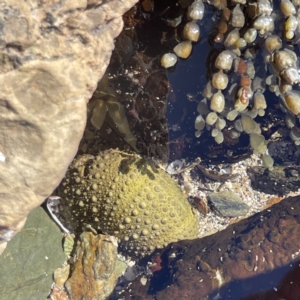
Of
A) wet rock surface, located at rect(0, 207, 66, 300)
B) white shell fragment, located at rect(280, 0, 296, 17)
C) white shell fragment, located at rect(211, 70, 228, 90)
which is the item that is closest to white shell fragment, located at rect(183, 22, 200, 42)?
white shell fragment, located at rect(211, 70, 228, 90)

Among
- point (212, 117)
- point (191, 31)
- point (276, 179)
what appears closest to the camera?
point (191, 31)

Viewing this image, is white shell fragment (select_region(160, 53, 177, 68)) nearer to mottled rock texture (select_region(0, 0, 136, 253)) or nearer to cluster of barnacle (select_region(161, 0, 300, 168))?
cluster of barnacle (select_region(161, 0, 300, 168))

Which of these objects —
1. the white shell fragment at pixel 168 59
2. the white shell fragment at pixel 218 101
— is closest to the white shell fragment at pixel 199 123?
the white shell fragment at pixel 218 101

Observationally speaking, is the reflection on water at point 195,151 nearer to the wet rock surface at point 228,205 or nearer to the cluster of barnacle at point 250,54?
the cluster of barnacle at point 250,54

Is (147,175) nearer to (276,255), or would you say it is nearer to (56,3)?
(276,255)

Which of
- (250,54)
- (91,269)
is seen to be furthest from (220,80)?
(91,269)

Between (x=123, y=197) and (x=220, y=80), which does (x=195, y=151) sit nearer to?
(x=123, y=197)
